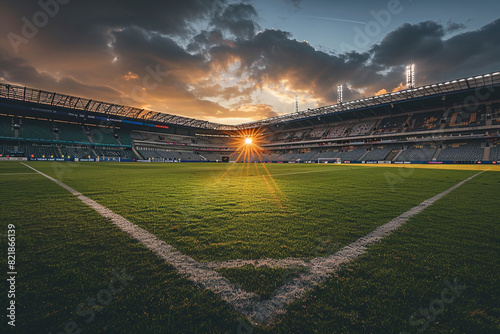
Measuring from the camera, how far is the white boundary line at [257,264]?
4.69 ft

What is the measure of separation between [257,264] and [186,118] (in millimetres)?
62611

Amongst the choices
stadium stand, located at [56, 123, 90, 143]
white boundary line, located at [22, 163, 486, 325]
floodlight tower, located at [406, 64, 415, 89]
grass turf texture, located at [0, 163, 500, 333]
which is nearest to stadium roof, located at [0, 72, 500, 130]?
floodlight tower, located at [406, 64, 415, 89]

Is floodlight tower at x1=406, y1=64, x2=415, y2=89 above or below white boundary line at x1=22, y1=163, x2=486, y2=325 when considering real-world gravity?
above

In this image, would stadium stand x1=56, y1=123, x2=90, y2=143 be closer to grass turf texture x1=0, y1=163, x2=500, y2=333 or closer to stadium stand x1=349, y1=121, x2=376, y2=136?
grass turf texture x1=0, y1=163, x2=500, y2=333

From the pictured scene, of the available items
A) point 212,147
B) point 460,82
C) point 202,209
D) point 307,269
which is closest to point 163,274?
point 307,269

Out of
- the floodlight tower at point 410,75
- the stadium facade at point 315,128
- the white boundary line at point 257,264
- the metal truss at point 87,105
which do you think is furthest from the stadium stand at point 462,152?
the metal truss at point 87,105

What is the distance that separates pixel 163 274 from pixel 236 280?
666 mm

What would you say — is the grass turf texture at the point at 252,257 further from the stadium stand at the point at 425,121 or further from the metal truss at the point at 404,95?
the stadium stand at the point at 425,121

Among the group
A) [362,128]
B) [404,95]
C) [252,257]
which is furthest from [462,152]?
[252,257]

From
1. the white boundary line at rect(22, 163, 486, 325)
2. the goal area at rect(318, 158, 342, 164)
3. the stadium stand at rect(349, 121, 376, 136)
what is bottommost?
the goal area at rect(318, 158, 342, 164)

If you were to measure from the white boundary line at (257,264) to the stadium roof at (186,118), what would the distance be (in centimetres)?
4582

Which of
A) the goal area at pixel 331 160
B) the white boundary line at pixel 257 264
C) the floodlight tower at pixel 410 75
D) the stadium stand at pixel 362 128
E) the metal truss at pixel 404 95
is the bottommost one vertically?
the goal area at pixel 331 160

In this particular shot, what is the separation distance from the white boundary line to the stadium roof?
45.8 metres

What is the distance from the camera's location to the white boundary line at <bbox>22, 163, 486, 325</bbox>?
4.69 ft
